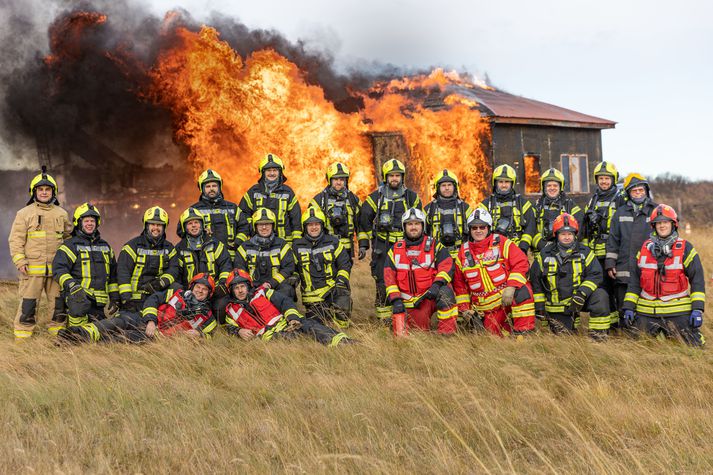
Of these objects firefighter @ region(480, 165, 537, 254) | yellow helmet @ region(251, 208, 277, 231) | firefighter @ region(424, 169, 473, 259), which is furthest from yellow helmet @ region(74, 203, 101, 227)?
firefighter @ region(480, 165, 537, 254)

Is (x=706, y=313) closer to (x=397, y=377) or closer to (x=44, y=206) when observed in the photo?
(x=397, y=377)

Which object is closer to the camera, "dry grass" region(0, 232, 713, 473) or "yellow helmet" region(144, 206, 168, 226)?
"dry grass" region(0, 232, 713, 473)

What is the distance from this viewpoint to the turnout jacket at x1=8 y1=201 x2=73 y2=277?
8.18 m

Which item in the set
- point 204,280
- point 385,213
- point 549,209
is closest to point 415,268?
point 385,213

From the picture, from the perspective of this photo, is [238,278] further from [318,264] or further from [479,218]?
[479,218]

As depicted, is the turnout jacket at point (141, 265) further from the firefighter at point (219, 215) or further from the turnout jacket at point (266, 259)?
the turnout jacket at point (266, 259)

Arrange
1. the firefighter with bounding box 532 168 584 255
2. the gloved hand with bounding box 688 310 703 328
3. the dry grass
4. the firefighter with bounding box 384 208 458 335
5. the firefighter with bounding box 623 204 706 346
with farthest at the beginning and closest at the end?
1. the firefighter with bounding box 532 168 584 255
2. the firefighter with bounding box 384 208 458 335
3. the firefighter with bounding box 623 204 706 346
4. the gloved hand with bounding box 688 310 703 328
5. the dry grass

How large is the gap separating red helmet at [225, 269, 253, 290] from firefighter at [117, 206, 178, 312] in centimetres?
101

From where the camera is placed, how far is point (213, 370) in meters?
6.04

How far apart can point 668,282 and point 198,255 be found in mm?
5526

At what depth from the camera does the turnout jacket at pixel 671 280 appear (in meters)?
6.70

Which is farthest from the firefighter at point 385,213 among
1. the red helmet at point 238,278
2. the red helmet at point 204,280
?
A: the red helmet at point 204,280

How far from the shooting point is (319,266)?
8047 mm

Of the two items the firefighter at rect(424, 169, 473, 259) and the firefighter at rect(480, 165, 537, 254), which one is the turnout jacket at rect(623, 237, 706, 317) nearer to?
the firefighter at rect(480, 165, 537, 254)
